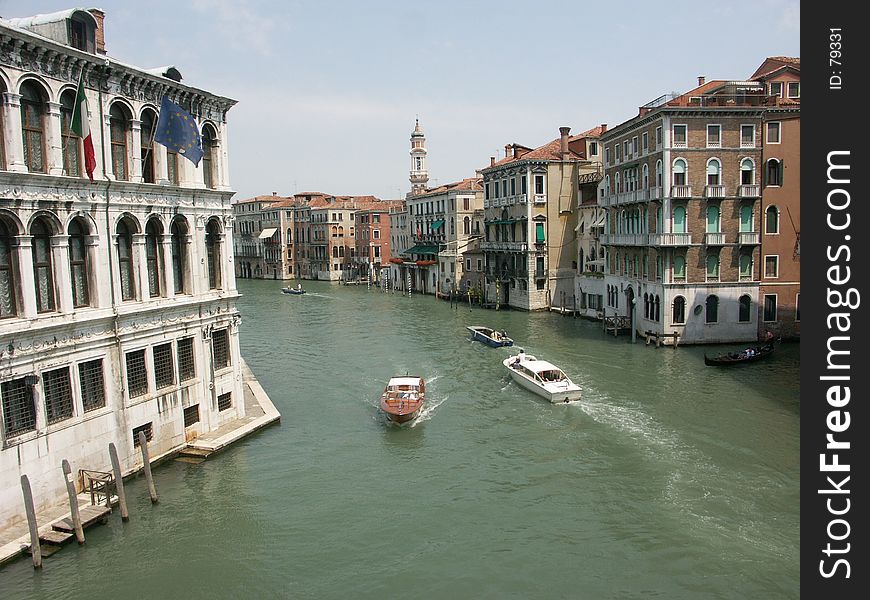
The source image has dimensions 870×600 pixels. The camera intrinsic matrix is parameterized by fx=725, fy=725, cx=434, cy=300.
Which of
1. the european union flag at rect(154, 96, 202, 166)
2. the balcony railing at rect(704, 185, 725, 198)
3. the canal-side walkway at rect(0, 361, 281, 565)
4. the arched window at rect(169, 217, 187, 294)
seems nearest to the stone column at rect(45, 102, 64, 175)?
the european union flag at rect(154, 96, 202, 166)

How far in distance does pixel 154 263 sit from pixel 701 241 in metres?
28.2

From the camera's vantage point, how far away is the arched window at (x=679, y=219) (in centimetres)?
3803

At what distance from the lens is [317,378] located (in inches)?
1296

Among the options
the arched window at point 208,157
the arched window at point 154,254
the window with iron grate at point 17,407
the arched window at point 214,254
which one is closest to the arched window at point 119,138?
the arched window at point 154,254

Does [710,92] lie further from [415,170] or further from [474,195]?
[415,170]

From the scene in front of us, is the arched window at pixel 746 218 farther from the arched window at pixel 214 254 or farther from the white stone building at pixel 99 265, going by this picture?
the arched window at pixel 214 254

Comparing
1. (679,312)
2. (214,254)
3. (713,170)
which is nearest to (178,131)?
(214,254)

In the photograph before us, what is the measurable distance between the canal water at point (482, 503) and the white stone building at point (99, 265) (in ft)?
6.72

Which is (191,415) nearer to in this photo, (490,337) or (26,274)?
(26,274)

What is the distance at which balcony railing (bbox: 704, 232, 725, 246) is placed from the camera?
3784 centimetres

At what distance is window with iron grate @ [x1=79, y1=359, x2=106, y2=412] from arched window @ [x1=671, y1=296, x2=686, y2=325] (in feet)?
95.5

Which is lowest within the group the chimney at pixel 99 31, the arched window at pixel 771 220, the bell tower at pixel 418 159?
the arched window at pixel 771 220

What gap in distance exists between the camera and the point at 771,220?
1506 inches
